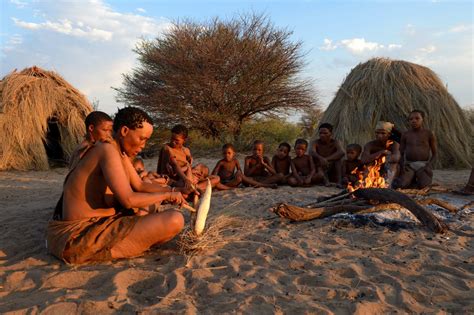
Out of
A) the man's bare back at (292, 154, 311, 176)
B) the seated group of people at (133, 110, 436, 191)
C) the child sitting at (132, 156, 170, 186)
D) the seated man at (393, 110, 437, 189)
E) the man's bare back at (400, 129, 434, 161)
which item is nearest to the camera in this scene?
the child sitting at (132, 156, 170, 186)

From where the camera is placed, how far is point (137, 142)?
3.02m

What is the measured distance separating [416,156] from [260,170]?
2289mm

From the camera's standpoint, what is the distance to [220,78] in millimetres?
14203

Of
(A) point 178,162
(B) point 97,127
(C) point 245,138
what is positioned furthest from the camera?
(C) point 245,138

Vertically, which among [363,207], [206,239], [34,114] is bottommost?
[206,239]

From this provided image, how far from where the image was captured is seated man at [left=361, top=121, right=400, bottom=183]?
614 cm

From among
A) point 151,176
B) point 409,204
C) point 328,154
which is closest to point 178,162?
point 151,176

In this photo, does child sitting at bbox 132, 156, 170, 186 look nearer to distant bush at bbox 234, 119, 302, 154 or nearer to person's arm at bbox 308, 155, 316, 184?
person's arm at bbox 308, 155, 316, 184

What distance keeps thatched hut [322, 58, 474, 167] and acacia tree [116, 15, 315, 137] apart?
5.26 metres

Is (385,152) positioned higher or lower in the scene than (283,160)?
higher

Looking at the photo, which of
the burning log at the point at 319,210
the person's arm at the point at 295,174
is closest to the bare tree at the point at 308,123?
the person's arm at the point at 295,174

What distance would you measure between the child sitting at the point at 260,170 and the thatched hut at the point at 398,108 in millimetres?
2702

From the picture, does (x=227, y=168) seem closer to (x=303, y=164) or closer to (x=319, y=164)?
(x=303, y=164)

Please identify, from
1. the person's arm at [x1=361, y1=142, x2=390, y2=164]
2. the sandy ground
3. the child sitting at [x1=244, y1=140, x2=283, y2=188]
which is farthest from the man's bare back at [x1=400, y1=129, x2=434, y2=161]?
the sandy ground
